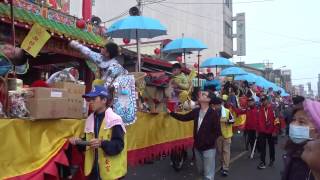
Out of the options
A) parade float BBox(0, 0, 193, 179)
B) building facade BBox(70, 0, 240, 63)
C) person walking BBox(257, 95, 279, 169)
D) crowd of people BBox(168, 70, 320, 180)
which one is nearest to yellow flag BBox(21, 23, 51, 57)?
parade float BBox(0, 0, 193, 179)

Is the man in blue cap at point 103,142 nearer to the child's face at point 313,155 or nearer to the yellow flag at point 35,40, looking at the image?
the yellow flag at point 35,40

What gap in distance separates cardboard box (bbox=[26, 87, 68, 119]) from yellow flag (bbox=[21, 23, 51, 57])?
0.56 meters

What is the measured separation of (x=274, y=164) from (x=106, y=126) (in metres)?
8.35

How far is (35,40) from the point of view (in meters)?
5.46

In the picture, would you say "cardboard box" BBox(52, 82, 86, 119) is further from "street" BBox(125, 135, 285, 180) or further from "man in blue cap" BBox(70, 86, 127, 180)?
"street" BBox(125, 135, 285, 180)

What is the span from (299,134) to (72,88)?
2.97 m

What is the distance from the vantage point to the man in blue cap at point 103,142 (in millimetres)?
5043

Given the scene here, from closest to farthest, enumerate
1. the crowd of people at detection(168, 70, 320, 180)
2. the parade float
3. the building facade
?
the crowd of people at detection(168, 70, 320, 180), the parade float, the building facade

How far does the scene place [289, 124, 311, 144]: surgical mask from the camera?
157 inches

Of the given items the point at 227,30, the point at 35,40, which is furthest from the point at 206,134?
the point at 227,30

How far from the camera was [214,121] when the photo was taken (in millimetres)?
7941

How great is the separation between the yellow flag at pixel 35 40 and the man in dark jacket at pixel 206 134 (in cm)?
349

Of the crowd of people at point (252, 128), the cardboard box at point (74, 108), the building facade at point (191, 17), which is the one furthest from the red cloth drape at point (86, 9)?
the building facade at point (191, 17)

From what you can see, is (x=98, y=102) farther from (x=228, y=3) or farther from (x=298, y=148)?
(x=228, y=3)
